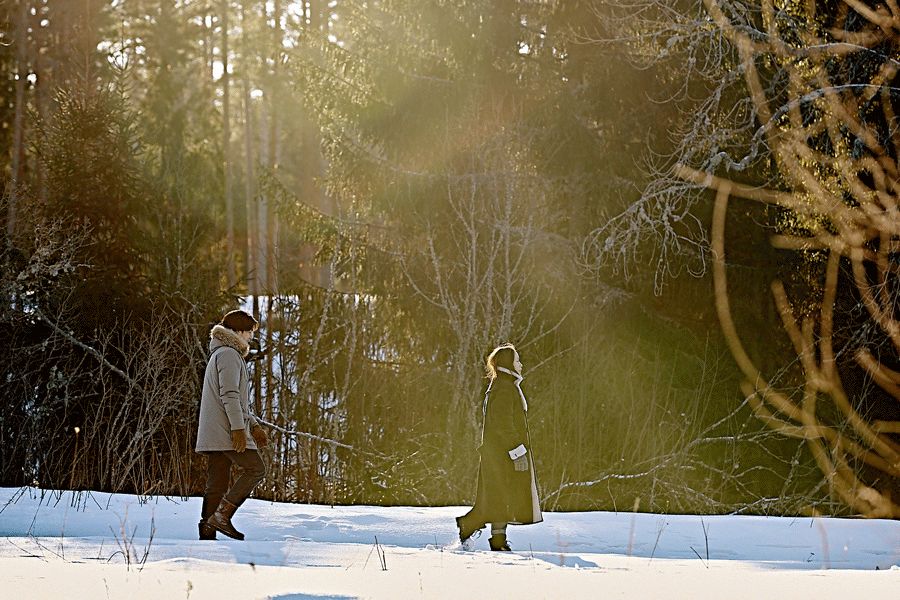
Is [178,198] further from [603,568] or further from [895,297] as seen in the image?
[603,568]

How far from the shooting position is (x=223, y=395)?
339 inches

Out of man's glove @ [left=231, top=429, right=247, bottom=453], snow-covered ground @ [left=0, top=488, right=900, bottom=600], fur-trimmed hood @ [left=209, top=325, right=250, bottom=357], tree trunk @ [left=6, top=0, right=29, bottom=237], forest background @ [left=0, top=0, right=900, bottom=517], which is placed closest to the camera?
snow-covered ground @ [left=0, top=488, right=900, bottom=600]

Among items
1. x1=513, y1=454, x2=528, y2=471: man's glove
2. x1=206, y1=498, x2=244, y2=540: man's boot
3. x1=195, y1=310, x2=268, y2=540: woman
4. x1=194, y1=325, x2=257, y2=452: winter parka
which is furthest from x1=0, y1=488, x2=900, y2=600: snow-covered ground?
x1=194, y1=325, x2=257, y2=452: winter parka

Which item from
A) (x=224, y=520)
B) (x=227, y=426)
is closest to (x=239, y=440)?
(x=227, y=426)

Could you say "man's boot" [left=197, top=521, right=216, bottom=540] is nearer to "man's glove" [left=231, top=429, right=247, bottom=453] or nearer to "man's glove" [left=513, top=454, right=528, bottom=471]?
"man's glove" [left=231, top=429, right=247, bottom=453]

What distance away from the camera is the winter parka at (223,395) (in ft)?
28.2

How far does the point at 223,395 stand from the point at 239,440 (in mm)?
348

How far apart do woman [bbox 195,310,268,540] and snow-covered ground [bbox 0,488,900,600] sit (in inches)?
14.0

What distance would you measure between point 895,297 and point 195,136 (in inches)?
1196

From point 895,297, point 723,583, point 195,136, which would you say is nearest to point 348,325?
point 895,297

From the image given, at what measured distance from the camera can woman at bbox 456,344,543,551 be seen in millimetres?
8961

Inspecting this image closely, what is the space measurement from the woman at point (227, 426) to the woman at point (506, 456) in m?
1.73

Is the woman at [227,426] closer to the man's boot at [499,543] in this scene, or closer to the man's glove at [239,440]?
the man's glove at [239,440]

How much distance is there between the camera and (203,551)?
25.7ft
